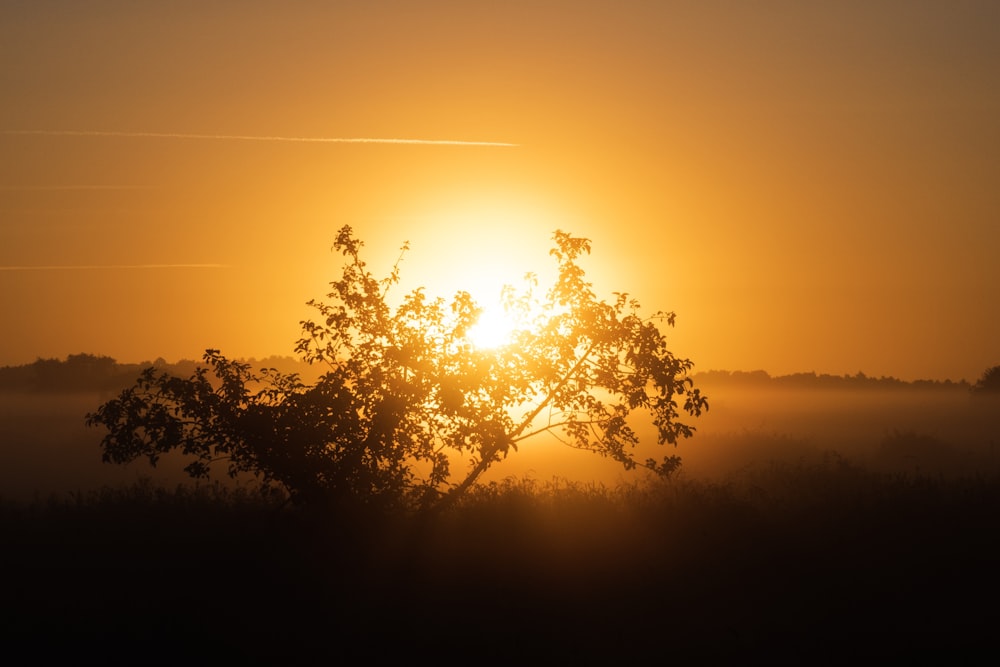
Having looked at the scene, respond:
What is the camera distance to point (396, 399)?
19.7m

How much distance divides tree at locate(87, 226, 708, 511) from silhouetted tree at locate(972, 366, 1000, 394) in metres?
87.3

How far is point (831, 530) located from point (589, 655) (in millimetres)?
8347

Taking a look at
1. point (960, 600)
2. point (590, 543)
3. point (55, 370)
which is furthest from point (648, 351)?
point (55, 370)

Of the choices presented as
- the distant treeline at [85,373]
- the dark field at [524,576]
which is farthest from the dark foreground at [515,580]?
the distant treeline at [85,373]

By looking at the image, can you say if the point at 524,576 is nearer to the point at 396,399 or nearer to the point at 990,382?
the point at 396,399

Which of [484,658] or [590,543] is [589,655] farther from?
[590,543]

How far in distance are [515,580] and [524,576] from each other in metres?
0.25

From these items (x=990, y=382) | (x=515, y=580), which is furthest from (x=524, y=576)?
(x=990, y=382)

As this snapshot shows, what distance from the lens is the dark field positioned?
15.5m

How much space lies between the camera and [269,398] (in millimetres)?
19594

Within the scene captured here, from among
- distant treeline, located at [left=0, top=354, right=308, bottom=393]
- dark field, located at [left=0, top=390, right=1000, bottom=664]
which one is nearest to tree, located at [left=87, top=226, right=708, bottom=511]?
dark field, located at [left=0, top=390, right=1000, bottom=664]

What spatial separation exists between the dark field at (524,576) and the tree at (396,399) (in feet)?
4.39

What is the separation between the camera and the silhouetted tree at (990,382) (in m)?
94.9

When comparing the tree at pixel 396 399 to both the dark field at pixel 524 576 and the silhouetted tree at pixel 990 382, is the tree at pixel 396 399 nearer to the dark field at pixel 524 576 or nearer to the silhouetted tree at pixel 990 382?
the dark field at pixel 524 576
